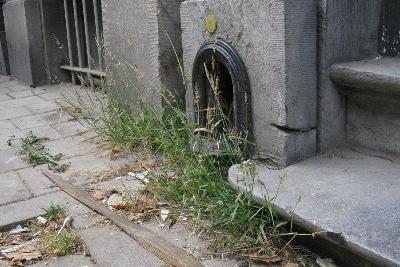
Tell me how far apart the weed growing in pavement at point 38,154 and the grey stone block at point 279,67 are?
1591 millimetres

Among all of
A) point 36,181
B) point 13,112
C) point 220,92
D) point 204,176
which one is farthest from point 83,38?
point 204,176

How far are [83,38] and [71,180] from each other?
3.75 m

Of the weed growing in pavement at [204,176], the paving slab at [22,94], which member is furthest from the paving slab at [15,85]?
the weed growing in pavement at [204,176]

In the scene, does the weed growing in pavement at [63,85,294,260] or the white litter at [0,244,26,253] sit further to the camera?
the white litter at [0,244,26,253]

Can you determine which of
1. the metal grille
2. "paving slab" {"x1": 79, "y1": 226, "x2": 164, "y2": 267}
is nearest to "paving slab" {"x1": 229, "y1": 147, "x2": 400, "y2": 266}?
"paving slab" {"x1": 79, "y1": 226, "x2": 164, "y2": 267}

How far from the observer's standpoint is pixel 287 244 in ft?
7.19

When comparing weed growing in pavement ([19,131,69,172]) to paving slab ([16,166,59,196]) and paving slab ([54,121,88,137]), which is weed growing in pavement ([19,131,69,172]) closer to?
paving slab ([16,166,59,196])

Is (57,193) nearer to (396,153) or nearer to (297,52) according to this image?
(297,52)

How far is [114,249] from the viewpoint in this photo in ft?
7.76

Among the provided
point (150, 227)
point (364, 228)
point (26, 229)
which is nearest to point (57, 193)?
point (26, 229)

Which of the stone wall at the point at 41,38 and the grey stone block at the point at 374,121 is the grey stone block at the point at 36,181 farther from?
the stone wall at the point at 41,38

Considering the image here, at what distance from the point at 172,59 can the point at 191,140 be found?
1028mm

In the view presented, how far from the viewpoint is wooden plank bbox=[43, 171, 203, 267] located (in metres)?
2.19

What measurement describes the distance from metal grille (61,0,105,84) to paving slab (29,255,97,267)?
3.70 meters
